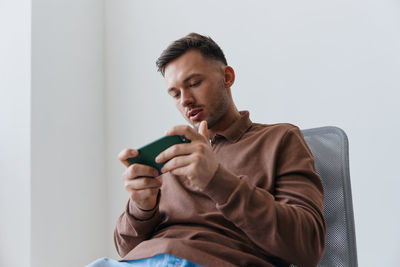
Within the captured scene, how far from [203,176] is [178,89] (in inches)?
16.4

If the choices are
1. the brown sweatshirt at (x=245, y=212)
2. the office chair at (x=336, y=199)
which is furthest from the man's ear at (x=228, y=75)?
the office chair at (x=336, y=199)

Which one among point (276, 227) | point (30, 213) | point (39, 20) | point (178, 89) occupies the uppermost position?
point (39, 20)

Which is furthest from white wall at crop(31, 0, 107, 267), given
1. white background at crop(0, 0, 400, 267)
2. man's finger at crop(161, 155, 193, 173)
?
man's finger at crop(161, 155, 193, 173)

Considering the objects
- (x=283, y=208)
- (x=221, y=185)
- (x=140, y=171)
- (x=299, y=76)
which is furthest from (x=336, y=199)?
(x=299, y=76)

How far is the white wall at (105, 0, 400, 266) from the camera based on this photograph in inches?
55.6

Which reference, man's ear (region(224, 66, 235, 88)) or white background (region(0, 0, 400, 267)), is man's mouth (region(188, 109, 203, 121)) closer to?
man's ear (region(224, 66, 235, 88))

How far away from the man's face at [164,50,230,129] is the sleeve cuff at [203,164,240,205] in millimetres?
357

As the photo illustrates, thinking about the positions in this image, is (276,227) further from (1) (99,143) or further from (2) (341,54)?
(1) (99,143)

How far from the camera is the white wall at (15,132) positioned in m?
1.57

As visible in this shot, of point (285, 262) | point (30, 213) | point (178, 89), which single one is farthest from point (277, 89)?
point (30, 213)

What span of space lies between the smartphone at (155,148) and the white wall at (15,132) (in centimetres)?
106

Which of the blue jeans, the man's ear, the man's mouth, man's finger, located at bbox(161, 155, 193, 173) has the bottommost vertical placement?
the blue jeans

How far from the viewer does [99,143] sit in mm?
2064

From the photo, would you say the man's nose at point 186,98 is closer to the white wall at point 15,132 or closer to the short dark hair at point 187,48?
the short dark hair at point 187,48
